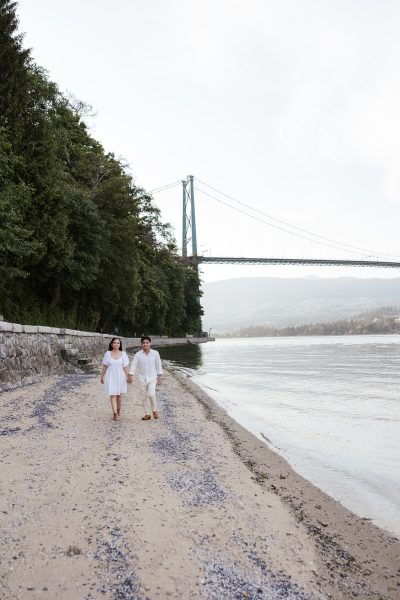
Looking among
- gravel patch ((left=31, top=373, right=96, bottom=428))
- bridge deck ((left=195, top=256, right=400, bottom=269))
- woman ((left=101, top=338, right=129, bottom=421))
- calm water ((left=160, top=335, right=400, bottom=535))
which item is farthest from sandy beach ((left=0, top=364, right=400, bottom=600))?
bridge deck ((left=195, top=256, right=400, bottom=269))

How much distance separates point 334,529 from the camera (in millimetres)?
4531

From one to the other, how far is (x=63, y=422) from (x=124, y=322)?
124ft

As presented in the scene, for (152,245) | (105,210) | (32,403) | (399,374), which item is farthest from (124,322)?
(32,403)

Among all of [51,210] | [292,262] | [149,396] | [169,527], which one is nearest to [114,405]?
[149,396]

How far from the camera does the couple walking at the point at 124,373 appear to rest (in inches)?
350

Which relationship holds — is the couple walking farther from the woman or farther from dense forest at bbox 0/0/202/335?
dense forest at bbox 0/0/202/335

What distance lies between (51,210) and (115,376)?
43.4 feet

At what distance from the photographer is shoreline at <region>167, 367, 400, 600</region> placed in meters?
3.68

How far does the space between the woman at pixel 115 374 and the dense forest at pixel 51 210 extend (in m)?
7.99

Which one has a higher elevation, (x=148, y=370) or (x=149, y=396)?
(x=148, y=370)

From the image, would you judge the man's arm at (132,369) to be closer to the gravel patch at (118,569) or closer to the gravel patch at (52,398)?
the gravel patch at (52,398)

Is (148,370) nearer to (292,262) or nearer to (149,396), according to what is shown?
(149,396)

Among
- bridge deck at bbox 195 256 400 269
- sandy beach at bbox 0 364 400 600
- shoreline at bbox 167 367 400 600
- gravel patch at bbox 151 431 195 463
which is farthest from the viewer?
bridge deck at bbox 195 256 400 269

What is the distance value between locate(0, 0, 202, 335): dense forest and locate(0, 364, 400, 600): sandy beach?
11087mm
